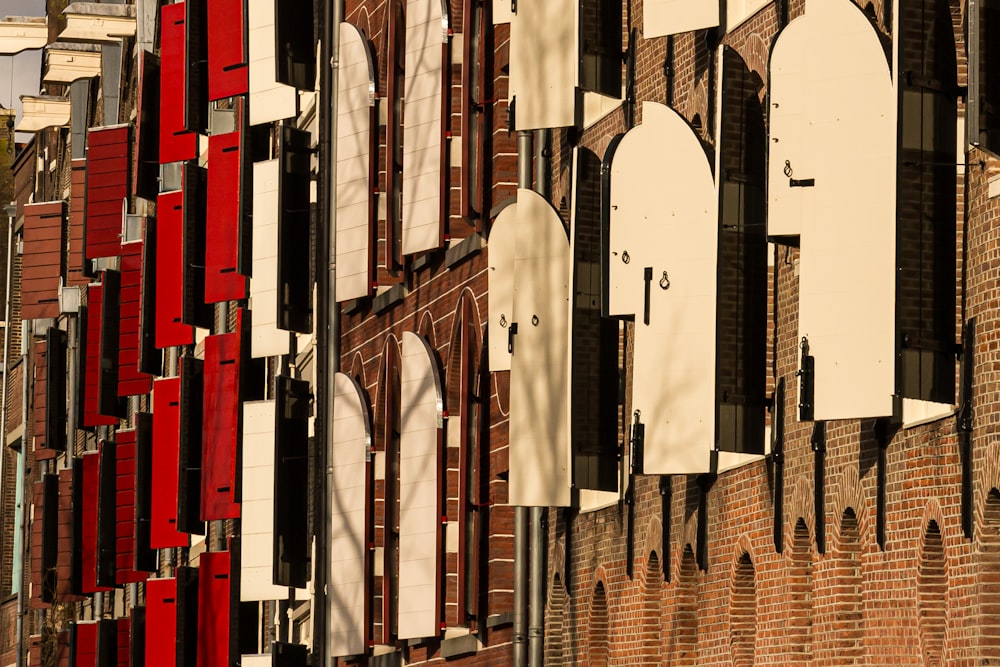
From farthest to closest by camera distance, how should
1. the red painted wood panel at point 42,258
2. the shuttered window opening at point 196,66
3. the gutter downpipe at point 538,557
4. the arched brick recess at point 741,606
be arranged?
the red painted wood panel at point 42,258 → the shuttered window opening at point 196,66 → the gutter downpipe at point 538,557 → the arched brick recess at point 741,606

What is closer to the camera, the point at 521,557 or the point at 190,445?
the point at 521,557

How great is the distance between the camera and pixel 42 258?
5041cm

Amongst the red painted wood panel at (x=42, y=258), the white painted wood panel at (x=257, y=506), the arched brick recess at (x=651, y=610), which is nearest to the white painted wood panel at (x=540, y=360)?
the arched brick recess at (x=651, y=610)

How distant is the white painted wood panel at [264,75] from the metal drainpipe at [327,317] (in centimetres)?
178

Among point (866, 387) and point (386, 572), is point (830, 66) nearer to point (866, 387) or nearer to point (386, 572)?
point (866, 387)

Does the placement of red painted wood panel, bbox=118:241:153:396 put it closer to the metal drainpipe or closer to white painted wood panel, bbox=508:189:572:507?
the metal drainpipe

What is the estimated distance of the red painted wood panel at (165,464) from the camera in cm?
3644

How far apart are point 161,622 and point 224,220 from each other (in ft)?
21.7

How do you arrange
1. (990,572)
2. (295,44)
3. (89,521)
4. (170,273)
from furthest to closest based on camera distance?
1. (89,521)
2. (170,273)
3. (295,44)
4. (990,572)

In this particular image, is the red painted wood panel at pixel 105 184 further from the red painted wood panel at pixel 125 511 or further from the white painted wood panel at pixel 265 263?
the white painted wood panel at pixel 265 263

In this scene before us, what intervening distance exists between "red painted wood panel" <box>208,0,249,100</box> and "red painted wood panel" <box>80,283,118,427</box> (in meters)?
10.3

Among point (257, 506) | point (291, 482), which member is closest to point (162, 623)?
point (257, 506)

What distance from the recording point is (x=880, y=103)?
14125 millimetres

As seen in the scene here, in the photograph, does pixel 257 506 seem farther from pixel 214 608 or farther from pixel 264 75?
pixel 264 75
